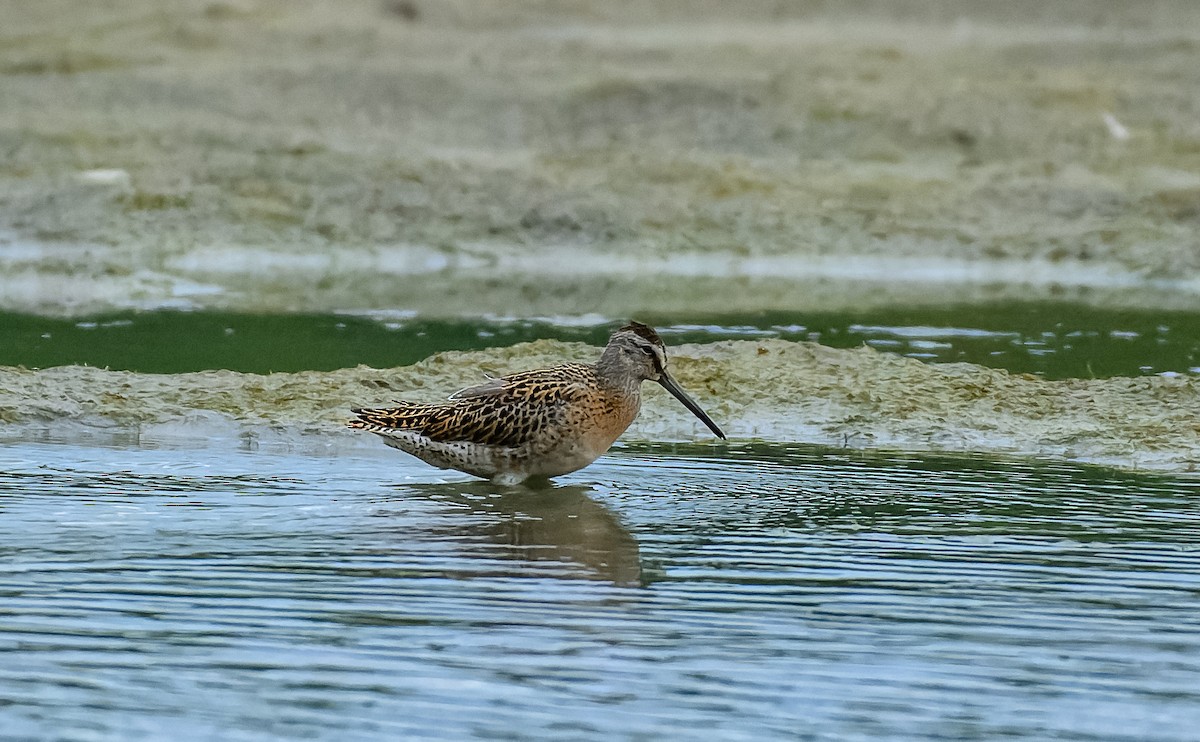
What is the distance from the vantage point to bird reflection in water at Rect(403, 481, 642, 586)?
7.35 meters

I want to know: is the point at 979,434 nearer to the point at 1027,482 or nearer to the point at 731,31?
the point at 1027,482

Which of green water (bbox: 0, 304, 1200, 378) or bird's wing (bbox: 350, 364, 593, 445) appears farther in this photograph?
green water (bbox: 0, 304, 1200, 378)

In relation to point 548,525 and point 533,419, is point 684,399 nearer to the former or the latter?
point 533,419

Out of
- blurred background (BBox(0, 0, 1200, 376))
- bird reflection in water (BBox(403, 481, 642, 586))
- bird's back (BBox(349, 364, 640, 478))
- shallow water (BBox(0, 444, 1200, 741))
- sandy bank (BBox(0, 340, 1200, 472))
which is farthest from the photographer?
blurred background (BBox(0, 0, 1200, 376))

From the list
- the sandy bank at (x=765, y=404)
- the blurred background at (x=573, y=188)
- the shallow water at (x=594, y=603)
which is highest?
the blurred background at (x=573, y=188)

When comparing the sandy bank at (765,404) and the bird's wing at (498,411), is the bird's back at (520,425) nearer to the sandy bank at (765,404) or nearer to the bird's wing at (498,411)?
the bird's wing at (498,411)

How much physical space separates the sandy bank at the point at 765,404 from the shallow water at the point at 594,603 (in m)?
1.07

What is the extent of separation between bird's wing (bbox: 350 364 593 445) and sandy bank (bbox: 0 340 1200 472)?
110 centimetres

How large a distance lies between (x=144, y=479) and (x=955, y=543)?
3685mm

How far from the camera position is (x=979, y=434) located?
1095cm

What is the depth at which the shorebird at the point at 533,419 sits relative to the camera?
9.15 metres

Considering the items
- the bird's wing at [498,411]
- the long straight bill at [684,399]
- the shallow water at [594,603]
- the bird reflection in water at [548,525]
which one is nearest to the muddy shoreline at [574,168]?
the long straight bill at [684,399]

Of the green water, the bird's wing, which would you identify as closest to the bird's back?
the bird's wing

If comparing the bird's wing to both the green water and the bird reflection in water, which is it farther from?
the green water
